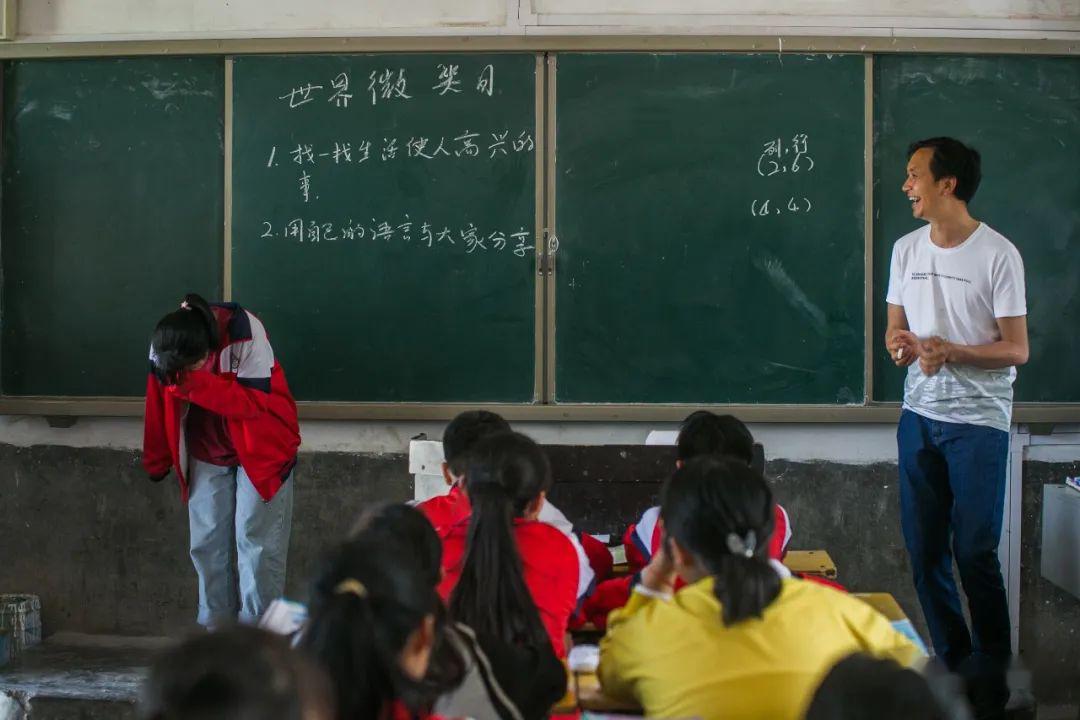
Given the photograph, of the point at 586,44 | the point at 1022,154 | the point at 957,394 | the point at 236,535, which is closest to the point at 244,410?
the point at 236,535

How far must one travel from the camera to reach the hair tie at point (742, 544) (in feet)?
5.96

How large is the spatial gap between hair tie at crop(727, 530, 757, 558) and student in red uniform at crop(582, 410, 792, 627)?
0.29ft

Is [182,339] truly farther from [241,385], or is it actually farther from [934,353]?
[934,353]

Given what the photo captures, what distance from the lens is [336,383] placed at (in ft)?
13.6

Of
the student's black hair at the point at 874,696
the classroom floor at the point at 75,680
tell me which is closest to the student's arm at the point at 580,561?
the student's black hair at the point at 874,696

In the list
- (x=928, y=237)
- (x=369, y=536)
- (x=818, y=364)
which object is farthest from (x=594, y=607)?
(x=818, y=364)

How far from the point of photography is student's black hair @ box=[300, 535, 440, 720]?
131 cm

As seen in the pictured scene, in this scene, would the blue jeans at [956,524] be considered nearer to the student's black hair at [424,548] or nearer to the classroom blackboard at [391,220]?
the classroom blackboard at [391,220]

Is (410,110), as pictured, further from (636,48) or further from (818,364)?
(818,364)

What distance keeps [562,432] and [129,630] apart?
1845 mm

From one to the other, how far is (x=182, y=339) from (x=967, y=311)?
7.55 ft

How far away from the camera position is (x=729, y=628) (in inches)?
65.0

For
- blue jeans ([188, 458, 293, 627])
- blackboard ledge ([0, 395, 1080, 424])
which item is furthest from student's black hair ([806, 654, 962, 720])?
blackboard ledge ([0, 395, 1080, 424])

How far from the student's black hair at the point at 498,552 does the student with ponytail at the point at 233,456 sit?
1.52 metres
